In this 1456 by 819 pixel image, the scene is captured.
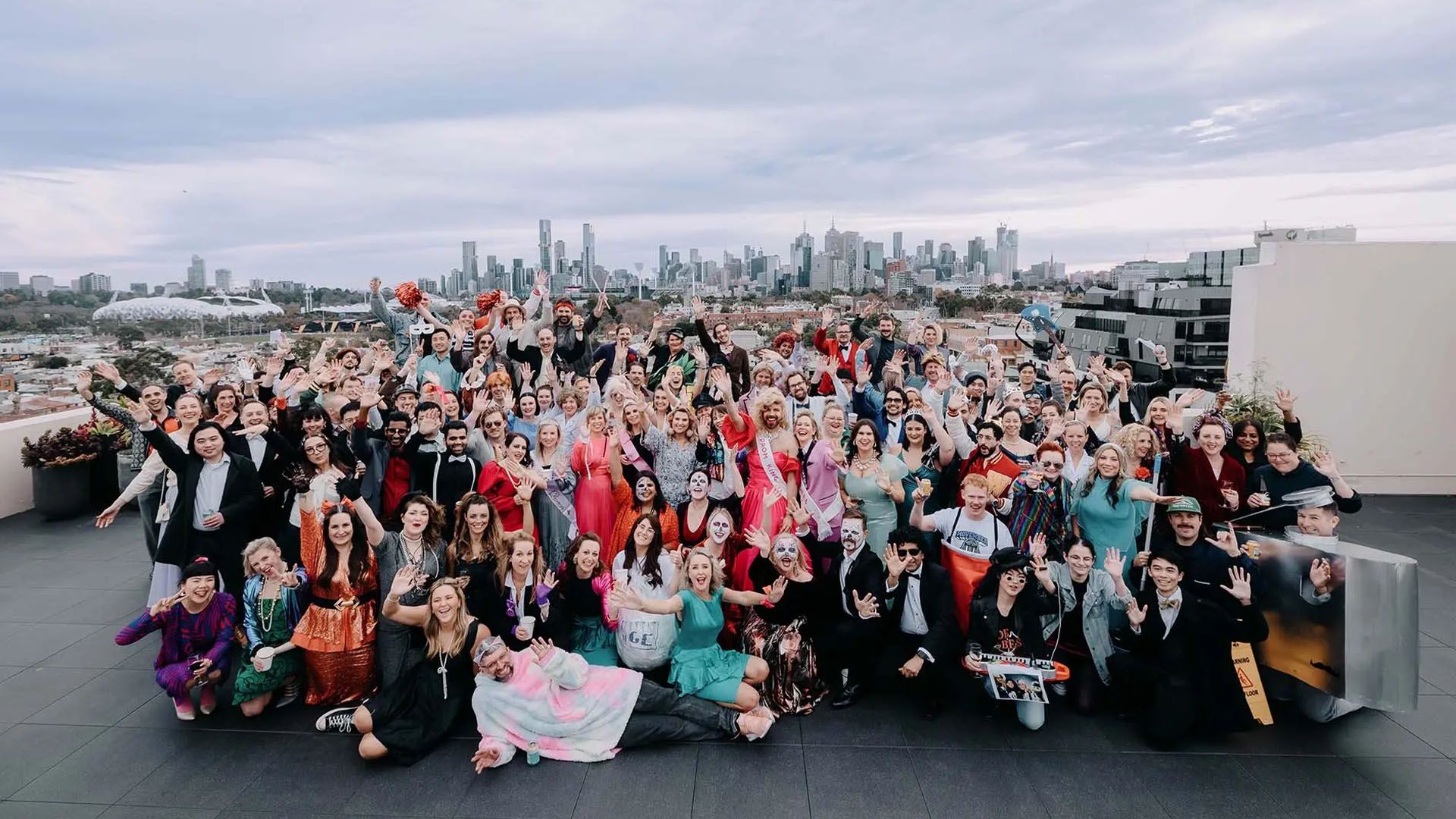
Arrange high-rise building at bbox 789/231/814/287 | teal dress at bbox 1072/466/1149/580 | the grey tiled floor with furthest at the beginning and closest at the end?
high-rise building at bbox 789/231/814/287 < teal dress at bbox 1072/466/1149/580 < the grey tiled floor

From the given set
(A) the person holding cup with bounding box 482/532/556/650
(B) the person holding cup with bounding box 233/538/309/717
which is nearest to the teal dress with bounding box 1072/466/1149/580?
(A) the person holding cup with bounding box 482/532/556/650

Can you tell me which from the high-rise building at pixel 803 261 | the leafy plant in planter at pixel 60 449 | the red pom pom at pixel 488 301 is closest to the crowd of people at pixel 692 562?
the red pom pom at pixel 488 301

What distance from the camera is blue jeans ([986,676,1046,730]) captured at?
4023mm

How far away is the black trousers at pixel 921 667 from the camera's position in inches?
164

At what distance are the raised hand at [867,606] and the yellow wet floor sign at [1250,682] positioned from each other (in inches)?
71.3

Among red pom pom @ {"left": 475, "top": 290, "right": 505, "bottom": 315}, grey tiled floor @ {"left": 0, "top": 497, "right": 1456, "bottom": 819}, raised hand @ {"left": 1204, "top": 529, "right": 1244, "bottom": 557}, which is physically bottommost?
grey tiled floor @ {"left": 0, "top": 497, "right": 1456, "bottom": 819}

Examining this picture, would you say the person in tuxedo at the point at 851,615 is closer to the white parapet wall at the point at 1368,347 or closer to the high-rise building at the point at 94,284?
the white parapet wall at the point at 1368,347

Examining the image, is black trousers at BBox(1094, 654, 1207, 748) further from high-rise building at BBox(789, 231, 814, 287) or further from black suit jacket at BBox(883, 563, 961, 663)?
high-rise building at BBox(789, 231, 814, 287)

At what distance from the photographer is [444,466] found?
16.1ft

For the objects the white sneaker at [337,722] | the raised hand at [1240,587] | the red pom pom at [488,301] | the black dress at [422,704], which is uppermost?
the red pom pom at [488,301]

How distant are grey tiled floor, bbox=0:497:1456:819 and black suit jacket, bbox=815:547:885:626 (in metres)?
0.52

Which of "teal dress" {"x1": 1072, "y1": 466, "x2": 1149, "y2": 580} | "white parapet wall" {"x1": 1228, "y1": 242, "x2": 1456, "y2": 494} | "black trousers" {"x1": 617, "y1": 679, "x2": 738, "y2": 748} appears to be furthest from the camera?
"white parapet wall" {"x1": 1228, "y1": 242, "x2": 1456, "y2": 494}

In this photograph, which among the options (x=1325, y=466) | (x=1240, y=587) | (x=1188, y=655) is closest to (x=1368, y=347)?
(x=1325, y=466)

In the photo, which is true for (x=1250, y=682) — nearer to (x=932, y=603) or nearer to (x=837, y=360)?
(x=932, y=603)
